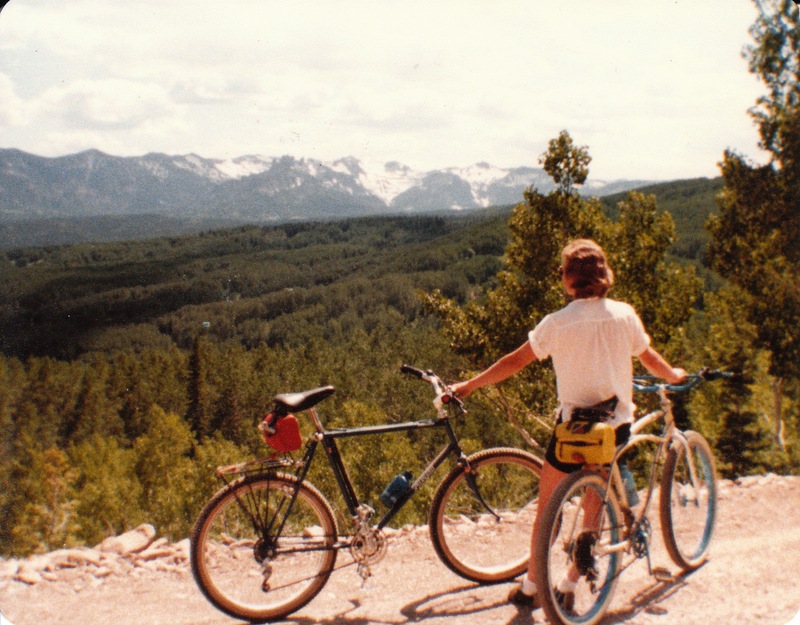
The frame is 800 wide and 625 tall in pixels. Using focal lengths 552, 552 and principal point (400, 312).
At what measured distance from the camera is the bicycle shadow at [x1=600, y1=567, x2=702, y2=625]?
317cm

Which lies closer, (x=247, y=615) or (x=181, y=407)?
(x=247, y=615)

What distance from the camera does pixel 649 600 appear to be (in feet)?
10.9

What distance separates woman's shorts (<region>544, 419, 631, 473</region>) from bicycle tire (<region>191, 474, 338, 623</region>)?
1393mm

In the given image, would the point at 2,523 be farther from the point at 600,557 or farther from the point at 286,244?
the point at 286,244

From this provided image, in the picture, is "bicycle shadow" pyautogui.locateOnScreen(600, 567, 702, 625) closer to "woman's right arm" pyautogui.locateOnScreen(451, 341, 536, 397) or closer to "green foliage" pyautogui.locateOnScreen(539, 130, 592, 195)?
"woman's right arm" pyautogui.locateOnScreen(451, 341, 536, 397)

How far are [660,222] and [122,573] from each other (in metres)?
11.7

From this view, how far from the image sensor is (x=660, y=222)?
12.0 meters

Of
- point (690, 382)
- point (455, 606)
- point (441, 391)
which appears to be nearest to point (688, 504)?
point (690, 382)

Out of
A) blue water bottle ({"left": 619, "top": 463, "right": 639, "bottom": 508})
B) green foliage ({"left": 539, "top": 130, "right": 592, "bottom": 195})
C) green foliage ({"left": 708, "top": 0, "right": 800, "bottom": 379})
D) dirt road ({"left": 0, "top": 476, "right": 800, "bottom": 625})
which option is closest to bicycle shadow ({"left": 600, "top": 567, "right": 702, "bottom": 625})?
dirt road ({"left": 0, "top": 476, "right": 800, "bottom": 625})

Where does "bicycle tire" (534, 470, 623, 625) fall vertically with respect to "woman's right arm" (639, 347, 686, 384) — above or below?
below

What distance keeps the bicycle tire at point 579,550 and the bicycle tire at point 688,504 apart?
557mm

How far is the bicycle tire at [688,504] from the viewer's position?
352 cm

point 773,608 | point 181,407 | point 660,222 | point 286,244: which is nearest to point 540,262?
point 660,222

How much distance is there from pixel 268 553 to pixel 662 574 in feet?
8.31
